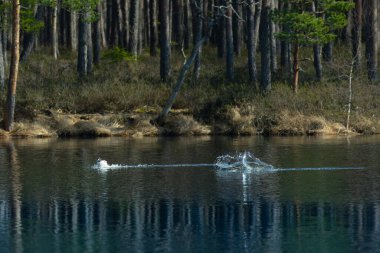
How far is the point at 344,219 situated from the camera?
1744 cm

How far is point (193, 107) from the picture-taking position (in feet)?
140

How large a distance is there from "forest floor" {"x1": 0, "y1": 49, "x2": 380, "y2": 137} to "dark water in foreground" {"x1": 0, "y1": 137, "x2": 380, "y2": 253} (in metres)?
8.43

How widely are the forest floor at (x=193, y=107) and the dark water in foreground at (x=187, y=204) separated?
27.6 feet

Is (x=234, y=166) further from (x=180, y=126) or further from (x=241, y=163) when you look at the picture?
(x=180, y=126)

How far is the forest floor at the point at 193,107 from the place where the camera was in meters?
40.7

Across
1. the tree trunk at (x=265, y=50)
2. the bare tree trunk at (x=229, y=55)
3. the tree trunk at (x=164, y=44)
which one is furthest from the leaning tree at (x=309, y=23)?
the tree trunk at (x=164, y=44)

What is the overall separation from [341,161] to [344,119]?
13474 millimetres

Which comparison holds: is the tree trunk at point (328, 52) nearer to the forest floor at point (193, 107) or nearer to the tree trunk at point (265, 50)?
the forest floor at point (193, 107)

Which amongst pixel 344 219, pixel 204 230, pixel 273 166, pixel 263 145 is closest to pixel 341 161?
pixel 273 166

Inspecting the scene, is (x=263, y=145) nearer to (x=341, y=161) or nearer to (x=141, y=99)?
(x=341, y=161)

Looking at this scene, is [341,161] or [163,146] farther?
[163,146]

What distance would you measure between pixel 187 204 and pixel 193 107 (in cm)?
2337

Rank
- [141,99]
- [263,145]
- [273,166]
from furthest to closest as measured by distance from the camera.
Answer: [141,99], [263,145], [273,166]

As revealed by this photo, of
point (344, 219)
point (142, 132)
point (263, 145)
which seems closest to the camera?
point (344, 219)
